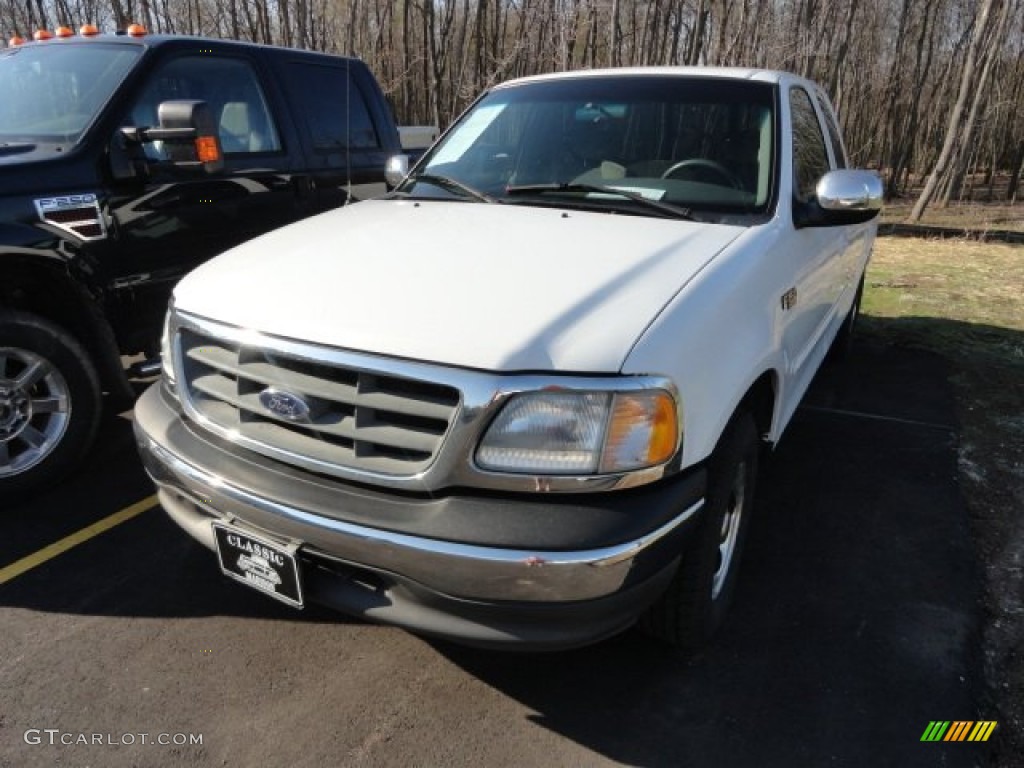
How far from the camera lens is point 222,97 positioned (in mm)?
4336

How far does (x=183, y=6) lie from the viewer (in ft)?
68.0

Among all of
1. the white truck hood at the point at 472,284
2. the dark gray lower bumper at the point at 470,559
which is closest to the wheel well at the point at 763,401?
the white truck hood at the point at 472,284

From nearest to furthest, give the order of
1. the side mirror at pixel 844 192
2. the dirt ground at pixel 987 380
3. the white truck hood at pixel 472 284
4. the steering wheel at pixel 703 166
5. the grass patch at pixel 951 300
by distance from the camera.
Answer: the white truck hood at pixel 472 284
the dirt ground at pixel 987 380
the side mirror at pixel 844 192
the steering wheel at pixel 703 166
the grass patch at pixel 951 300

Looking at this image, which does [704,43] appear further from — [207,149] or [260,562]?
[260,562]

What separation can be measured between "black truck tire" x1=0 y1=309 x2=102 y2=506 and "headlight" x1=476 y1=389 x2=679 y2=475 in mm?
2565

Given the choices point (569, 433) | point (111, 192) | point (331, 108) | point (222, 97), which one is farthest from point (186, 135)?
point (569, 433)

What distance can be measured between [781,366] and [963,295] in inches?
281

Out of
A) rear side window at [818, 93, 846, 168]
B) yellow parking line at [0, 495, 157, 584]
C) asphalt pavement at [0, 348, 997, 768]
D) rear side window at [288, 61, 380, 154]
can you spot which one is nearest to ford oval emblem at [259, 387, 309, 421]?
asphalt pavement at [0, 348, 997, 768]

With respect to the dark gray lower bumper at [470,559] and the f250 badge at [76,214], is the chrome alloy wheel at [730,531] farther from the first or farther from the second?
the f250 badge at [76,214]

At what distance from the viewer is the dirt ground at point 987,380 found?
8.76 feet

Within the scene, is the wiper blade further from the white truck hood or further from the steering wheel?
the steering wheel

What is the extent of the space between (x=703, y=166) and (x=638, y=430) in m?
1.68

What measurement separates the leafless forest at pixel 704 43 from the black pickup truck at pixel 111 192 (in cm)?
1323

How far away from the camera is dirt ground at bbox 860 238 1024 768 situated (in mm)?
2670
